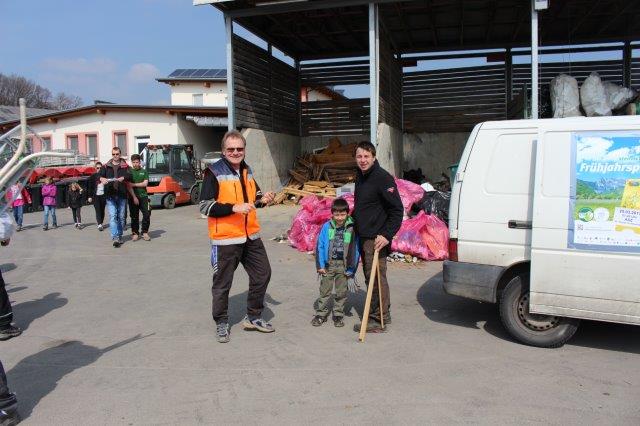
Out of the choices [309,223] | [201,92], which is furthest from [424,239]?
[201,92]

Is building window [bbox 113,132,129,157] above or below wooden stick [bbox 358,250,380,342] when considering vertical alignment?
above

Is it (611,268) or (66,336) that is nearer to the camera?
(611,268)

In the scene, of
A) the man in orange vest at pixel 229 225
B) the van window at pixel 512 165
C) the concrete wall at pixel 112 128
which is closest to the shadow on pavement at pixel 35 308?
the man in orange vest at pixel 229 225

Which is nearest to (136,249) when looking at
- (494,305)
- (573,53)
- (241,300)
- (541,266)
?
(241,300)

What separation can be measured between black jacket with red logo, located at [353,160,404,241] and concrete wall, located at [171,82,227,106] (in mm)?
36132

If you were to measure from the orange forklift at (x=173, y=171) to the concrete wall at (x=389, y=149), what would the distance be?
8380 millimetres

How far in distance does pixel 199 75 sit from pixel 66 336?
36944 millimetres

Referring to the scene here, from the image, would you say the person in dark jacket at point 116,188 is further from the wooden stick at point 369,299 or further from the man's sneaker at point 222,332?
the wooden stick at point 369,299

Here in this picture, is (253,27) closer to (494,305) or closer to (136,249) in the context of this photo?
(136,249)

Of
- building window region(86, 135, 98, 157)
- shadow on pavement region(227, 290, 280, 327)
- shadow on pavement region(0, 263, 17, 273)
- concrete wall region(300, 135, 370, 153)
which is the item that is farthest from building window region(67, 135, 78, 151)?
shadow on pavement region(227, 290, 280, 327)

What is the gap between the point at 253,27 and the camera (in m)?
15.6

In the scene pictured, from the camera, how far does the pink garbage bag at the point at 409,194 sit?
10.2 metres

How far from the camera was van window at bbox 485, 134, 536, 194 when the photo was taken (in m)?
4.76

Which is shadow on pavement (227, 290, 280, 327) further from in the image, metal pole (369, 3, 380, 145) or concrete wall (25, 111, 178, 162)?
concrete wall (25, 111, 178, 162)
